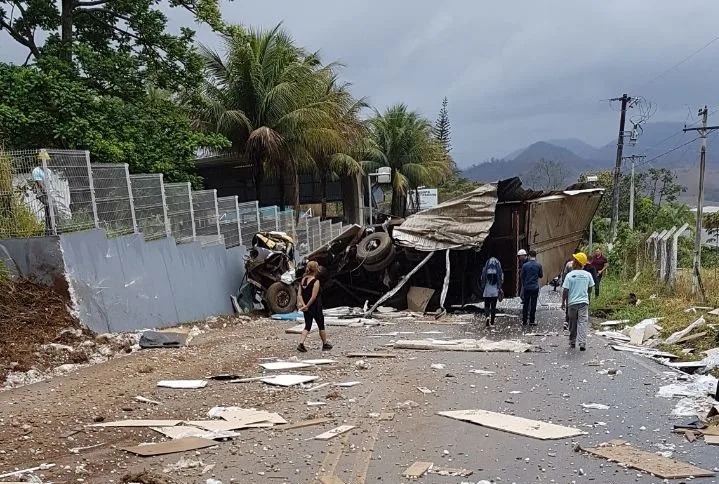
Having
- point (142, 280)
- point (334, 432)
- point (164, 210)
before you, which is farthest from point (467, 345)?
point (164, 210)

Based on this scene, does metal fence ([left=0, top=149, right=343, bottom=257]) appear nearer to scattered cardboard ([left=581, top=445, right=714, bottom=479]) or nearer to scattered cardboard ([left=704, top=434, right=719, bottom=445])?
scattered cardboard ([left=581, top=445, right=714, bottom=479])

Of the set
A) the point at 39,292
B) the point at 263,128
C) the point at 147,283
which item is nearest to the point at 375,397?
the point at 39,292

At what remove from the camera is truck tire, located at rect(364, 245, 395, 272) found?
16188mm

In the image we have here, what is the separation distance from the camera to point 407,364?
31.0 ft

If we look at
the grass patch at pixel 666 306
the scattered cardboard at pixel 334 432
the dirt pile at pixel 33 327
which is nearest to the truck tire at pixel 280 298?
the dirt pile at pixel 33 327

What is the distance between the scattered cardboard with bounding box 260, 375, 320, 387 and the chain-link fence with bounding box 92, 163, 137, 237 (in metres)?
5.53

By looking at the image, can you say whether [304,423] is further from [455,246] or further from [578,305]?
[455,246]

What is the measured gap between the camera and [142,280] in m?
12.7

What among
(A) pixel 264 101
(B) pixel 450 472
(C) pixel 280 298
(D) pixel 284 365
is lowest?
(C) pixel 280 298

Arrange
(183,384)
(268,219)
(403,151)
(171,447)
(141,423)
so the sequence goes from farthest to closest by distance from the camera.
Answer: (403,151) < (268,219) < (183,384) < (141,423) < (171,447)

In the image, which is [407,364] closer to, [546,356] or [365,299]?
[546,356]

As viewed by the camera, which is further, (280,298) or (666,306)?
(280,298)

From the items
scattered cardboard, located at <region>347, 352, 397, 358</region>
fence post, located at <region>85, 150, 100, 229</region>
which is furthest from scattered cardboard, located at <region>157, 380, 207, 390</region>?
fence post, located at <region>85, 150, 100, 229</region>

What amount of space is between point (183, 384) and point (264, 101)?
1691cm
